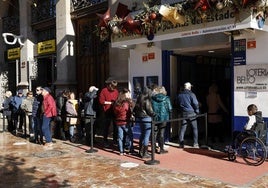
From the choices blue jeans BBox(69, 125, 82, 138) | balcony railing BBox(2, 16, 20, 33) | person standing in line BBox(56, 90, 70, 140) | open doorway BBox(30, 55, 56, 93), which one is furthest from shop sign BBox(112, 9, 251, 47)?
balcony railing BBox(2, 16, 20, 33)

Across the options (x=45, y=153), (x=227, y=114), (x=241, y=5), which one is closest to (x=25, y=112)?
(x=45, y=153)

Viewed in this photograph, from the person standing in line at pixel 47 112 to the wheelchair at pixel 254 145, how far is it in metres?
5.06

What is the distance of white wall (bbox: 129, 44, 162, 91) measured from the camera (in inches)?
399

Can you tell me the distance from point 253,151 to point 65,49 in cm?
909

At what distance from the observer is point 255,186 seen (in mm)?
6207

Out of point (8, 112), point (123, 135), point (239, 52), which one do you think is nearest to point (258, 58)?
point (239, 52)

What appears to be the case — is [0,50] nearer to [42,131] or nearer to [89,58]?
[89,58]

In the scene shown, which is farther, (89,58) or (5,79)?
(5,79)

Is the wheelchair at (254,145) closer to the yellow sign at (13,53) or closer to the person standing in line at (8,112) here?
the person standing in line at (8,112)

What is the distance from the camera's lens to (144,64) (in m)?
10.5

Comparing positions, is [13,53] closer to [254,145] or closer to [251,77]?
[251,77]

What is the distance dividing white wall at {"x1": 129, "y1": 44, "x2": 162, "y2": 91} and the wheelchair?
3238 millimetres

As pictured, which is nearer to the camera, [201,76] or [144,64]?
[144,64]

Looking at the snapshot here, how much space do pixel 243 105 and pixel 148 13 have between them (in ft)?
10.0
